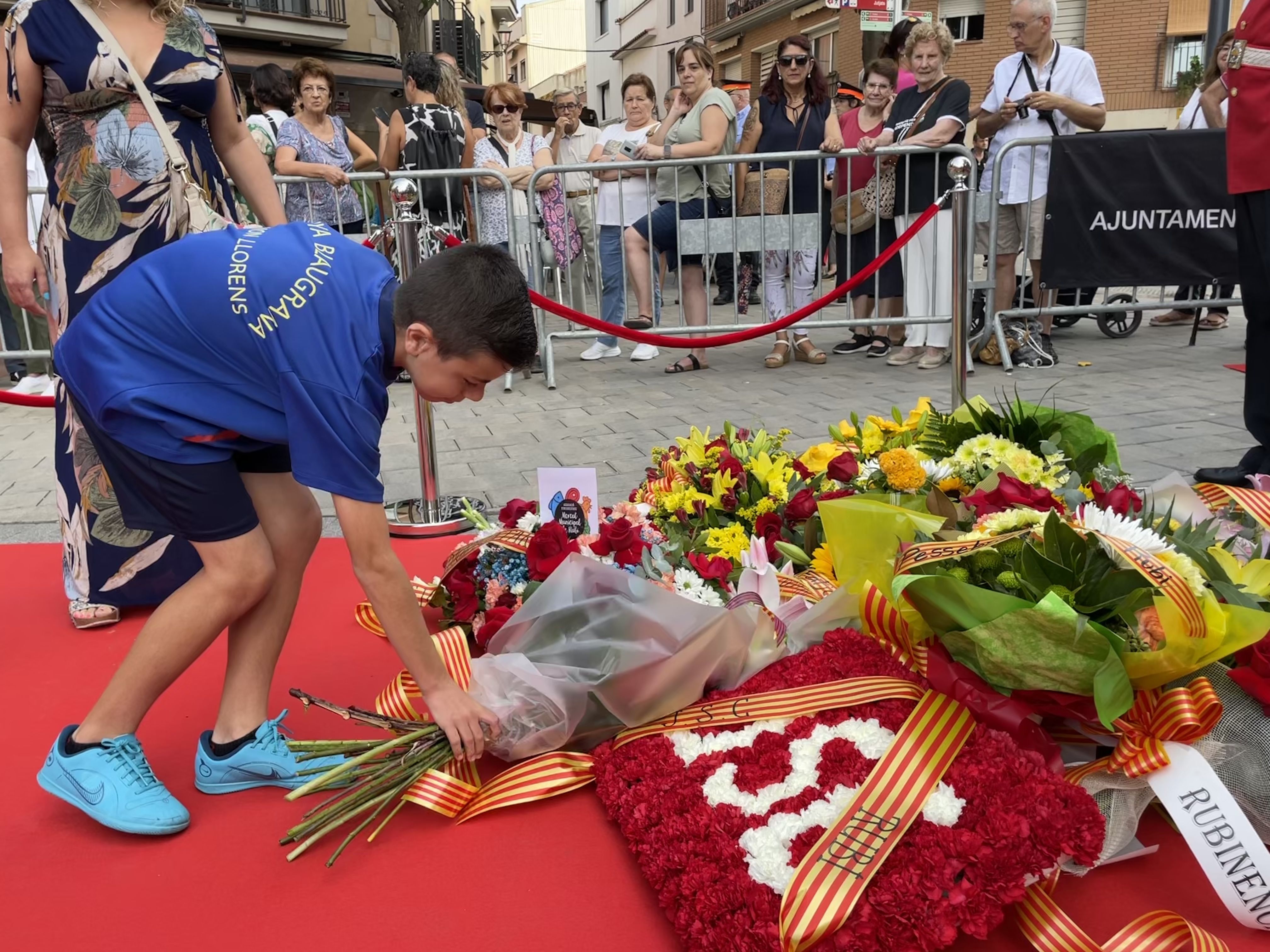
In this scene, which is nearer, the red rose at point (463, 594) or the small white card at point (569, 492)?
the red rose at point (463, 594)

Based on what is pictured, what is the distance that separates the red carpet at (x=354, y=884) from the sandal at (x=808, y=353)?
5.28 meters

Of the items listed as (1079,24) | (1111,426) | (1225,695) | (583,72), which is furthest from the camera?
(583,72)

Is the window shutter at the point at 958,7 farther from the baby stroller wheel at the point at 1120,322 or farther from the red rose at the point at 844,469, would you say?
the red rose at the point at 844,469

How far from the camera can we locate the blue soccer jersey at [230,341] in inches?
70.8

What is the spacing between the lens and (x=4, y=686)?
9.04 ft

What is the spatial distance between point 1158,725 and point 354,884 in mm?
1445

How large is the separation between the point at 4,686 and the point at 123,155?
142 centimetres

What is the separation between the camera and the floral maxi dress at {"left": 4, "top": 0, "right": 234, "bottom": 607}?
2.63 metres

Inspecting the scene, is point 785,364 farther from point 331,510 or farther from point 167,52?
point 167,52

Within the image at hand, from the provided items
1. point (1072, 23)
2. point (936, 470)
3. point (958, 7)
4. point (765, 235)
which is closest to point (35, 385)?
point (765, 235)

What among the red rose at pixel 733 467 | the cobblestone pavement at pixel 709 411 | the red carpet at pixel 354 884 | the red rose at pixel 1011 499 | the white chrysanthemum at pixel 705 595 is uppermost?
the red rose at pixel 1011 499

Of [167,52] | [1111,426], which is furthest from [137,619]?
[1111,426]

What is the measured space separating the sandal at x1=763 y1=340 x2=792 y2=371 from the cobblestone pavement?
84 millimetres

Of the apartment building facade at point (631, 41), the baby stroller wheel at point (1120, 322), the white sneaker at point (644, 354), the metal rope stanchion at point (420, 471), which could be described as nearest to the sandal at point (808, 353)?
the white sneaker at point (644, 354)
